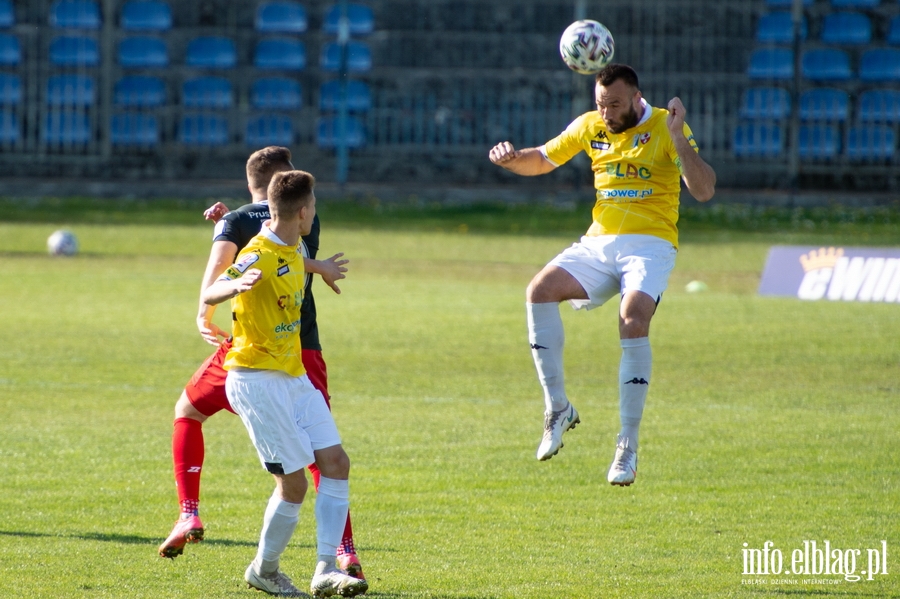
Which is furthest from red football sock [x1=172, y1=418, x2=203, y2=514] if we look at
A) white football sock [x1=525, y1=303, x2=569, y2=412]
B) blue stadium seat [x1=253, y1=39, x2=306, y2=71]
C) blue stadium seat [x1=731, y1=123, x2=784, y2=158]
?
blue stadium seat [x1=253, y1=39, x2=306, y2=71]

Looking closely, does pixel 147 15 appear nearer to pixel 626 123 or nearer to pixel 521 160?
pixel 521 160

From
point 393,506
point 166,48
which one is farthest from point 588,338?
point 166,48

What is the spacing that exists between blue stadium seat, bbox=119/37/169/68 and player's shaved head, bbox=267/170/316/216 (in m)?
27.2

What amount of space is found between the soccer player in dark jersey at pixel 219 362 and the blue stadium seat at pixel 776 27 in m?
26.8

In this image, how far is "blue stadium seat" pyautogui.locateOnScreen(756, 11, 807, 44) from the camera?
104ft

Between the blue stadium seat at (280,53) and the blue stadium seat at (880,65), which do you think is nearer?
the blue stadium seat at (880,65)

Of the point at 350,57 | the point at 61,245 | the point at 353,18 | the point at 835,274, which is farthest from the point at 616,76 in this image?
the point at 353,18

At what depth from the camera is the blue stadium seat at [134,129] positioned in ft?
102

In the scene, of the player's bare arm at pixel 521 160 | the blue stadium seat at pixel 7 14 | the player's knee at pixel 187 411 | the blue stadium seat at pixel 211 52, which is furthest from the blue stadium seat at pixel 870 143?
the player's knee at pixel 187 411

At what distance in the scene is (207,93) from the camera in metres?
31.5

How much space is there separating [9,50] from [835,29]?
67.0 feet

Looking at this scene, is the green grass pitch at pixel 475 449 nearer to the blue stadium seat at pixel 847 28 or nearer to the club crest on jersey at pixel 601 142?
the club crest on jersey at pixel 601 142

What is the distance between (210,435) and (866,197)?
21.8m

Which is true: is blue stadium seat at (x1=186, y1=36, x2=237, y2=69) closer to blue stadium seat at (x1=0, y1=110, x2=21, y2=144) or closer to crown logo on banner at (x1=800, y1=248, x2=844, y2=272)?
blue stadium seat at (x1=0, y1=110, x2=21, y2=144)
